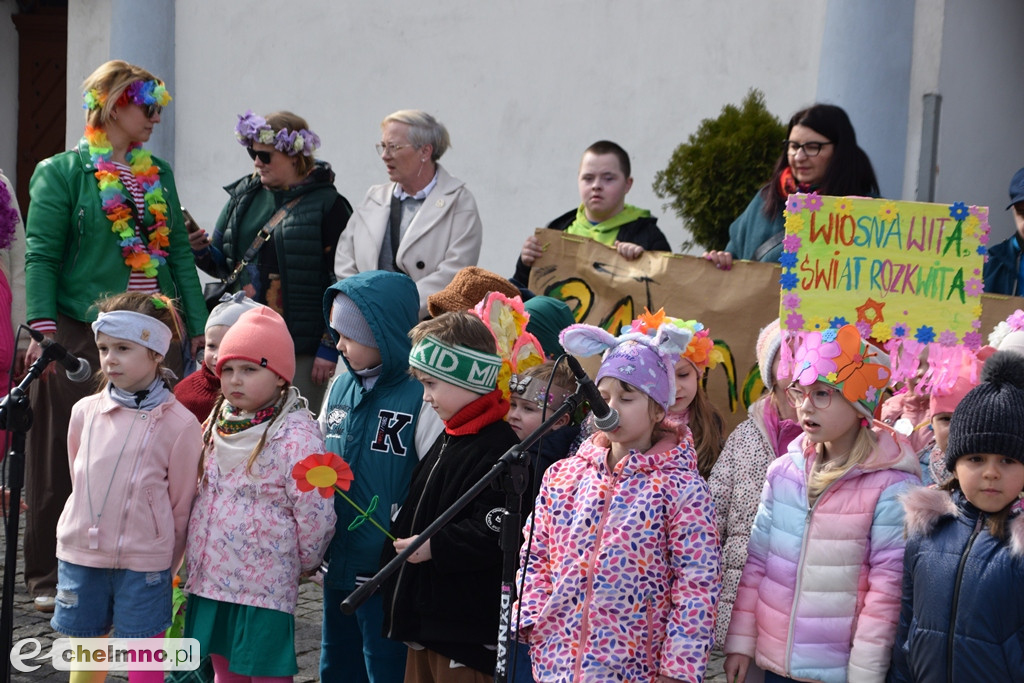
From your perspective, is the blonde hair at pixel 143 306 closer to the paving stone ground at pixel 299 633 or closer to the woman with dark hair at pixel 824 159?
the paving stone ground at pixel 299 633

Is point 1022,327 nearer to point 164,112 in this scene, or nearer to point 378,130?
point 378,130

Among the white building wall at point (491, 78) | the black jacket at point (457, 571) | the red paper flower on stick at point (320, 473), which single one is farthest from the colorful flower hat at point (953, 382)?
the white building wall at point (491, 78)

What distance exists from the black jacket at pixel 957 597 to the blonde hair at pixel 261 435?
220cm

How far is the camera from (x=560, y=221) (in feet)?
22.1

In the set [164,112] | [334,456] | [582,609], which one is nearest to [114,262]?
[334,456]

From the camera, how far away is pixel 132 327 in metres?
4.77

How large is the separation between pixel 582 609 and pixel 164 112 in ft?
26.9

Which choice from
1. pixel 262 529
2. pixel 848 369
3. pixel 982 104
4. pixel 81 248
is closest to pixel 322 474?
pixel 262 529

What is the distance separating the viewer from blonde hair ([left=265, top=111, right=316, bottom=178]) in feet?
22.5

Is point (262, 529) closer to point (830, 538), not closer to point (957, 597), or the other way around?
point (830, 538)

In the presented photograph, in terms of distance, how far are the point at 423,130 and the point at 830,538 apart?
341 centimetres

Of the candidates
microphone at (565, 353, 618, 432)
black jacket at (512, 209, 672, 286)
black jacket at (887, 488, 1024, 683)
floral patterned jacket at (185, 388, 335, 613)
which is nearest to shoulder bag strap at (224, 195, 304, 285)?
black jacket at (512, 209, 672, 286)

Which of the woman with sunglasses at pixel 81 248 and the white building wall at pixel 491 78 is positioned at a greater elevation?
the white building wall at pixel 491 78

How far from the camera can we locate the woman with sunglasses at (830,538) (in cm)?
373
